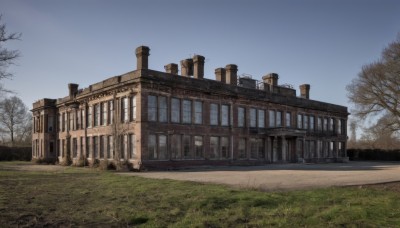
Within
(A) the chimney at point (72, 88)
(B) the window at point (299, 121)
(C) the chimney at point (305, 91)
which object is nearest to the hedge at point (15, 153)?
(A) the chimney at point (72, 88)

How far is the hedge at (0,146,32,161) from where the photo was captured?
52406 mm

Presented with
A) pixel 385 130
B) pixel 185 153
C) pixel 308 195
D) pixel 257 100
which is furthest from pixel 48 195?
pixel 385 130

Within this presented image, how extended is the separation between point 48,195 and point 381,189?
40.3 ft

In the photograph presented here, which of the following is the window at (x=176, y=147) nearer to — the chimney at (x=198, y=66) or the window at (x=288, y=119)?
the chimney at (x=198, y=66)

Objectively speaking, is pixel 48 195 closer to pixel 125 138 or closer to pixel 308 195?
pixel 308 195

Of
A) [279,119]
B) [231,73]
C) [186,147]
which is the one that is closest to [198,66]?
[231,73]

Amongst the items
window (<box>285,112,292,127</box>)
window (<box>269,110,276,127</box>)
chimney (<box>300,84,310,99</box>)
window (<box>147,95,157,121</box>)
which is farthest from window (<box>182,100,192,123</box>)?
chimney (<box>300,84,310,99</box>)

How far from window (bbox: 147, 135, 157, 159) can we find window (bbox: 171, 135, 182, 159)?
67.3 inches

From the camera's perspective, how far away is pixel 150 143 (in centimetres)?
2964

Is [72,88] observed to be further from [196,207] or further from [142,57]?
[196,207]

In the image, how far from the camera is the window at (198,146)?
32.8m

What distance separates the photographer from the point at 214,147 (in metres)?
34.5

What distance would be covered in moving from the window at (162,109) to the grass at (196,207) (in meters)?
15.7

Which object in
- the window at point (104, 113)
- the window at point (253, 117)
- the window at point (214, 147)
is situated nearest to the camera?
the window at point (104, 113)
